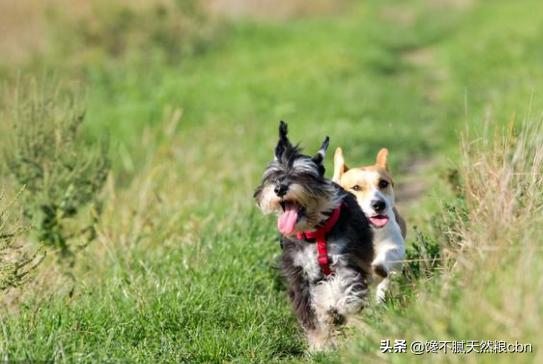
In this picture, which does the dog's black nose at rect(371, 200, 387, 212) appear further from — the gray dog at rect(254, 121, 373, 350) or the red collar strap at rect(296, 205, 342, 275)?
the red collar strap at rect(296, 205, 342, 275)

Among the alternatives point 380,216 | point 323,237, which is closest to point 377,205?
point 380,216

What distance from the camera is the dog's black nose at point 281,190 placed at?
5199mm

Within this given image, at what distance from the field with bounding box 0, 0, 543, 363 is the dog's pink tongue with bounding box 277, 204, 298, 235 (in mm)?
696

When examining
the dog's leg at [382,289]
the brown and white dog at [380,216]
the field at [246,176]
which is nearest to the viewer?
the field at [246,176]

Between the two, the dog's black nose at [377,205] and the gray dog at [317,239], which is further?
the dog's black nose at [377,205]

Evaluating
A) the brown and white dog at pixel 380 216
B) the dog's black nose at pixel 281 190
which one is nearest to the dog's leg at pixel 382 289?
the brown and white dog at pixel 380 216

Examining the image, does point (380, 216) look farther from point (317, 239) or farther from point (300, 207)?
point (300, 207)

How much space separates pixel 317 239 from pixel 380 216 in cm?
48

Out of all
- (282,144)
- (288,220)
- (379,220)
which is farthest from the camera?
(379,220)

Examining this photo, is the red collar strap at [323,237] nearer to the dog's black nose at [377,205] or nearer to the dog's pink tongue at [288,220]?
the dog's pink tongue at [288,220]

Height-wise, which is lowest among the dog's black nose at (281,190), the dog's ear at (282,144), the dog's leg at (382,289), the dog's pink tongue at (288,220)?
the dog's leg at (382,289)

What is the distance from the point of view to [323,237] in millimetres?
5445

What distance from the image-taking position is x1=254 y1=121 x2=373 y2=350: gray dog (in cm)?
527

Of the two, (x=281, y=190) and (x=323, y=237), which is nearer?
(x=281, y=190)
